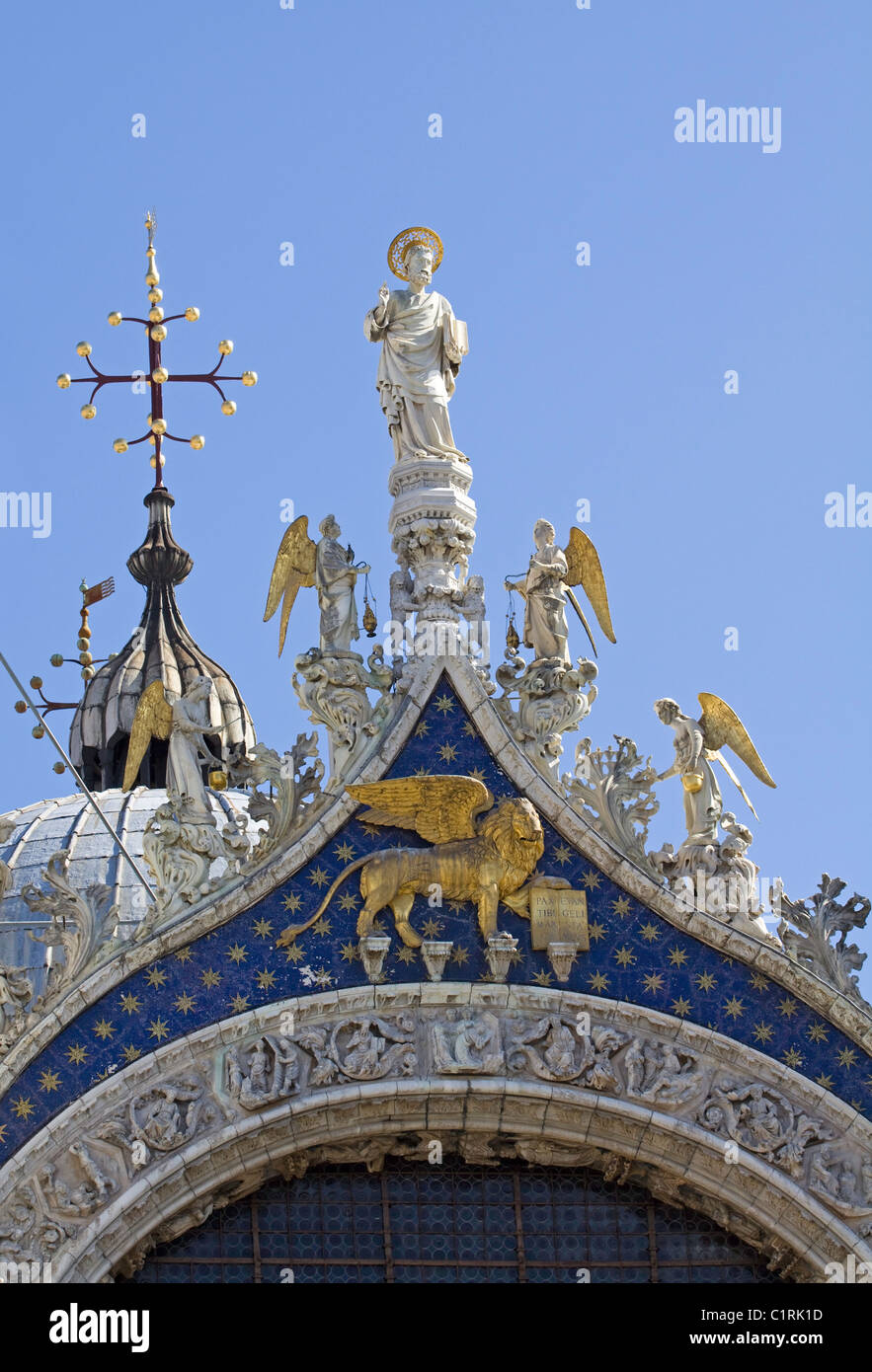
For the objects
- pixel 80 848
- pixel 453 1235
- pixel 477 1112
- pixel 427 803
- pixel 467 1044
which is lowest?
pixel 453 1235

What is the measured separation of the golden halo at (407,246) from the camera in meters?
29.2

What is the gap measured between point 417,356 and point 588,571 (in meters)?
2.58

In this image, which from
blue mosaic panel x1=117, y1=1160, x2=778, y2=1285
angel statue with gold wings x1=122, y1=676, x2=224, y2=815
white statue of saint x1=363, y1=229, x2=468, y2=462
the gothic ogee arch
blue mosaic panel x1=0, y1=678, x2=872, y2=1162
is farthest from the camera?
white statue of saint x1=363, y1=229, x2=468, y2=462

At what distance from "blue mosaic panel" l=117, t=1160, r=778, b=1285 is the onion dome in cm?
1466

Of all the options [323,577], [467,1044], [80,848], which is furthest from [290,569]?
[80,848]

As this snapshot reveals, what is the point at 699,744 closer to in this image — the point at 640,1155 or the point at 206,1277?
the point at 640,1155

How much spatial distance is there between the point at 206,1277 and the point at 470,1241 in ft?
7.24

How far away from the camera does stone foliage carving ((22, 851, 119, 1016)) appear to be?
25578mm

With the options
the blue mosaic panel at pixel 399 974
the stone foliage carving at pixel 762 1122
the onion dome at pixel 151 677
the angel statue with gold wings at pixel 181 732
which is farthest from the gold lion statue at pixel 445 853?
the onion dome at pixel 151 677

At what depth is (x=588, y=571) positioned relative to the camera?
28.3m

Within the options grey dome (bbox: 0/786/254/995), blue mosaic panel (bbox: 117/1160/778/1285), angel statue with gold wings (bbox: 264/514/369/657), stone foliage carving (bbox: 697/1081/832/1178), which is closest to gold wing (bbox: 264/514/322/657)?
angel statue with gold wings (bbox: 264/514/369/657)

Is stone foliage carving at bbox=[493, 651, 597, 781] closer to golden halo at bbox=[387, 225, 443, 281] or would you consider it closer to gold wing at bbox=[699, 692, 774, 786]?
gold wing at bbox=[699, 692, 774, 786]

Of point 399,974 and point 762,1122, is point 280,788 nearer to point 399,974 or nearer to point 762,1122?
point 399,974

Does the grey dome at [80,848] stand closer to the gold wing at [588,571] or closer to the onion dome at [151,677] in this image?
the onion dome at [151,677]
